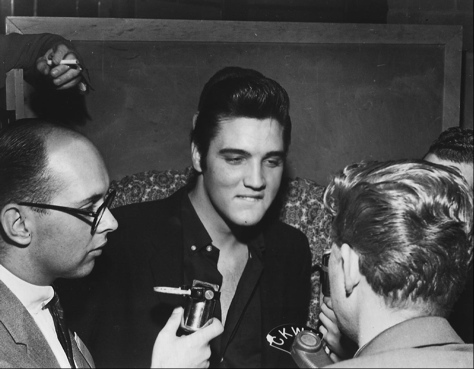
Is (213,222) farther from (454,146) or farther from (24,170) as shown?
(454,146)

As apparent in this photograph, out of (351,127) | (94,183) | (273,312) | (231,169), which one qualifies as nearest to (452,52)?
(351,127)

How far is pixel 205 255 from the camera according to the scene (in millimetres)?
2119

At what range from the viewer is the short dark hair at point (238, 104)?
6.67 ft

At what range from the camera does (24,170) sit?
1.45 meters

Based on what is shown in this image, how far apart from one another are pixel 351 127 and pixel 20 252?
1621 millimetres

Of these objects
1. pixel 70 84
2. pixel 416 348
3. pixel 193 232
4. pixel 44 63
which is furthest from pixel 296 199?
pixel 416 348

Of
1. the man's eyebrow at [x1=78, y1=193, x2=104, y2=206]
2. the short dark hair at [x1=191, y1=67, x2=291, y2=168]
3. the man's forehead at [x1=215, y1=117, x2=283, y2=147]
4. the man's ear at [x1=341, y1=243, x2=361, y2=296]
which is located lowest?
the man's ear at [x1=341, y1=243, x2=361, y2=296]

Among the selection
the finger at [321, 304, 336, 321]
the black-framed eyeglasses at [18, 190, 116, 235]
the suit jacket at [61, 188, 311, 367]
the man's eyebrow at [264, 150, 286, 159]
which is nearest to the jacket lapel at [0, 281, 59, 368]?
the black-framed eyeglasses at [18, 190, 116, 235]

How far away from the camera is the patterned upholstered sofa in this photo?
2.41 m

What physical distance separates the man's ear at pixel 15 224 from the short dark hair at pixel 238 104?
0.83 meters

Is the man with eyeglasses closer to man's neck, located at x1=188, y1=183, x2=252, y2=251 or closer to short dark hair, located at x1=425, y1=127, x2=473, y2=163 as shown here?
man's neck, located at x1=188, y1=183, x2=252, y2=251

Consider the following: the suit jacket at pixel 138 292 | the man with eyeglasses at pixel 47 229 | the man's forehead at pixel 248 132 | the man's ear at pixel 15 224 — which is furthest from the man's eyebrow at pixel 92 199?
the man's forehead at pixel 248 132

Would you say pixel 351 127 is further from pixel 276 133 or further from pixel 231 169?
pixel 231 169

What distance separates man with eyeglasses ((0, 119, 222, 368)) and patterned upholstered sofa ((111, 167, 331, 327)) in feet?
2.79
